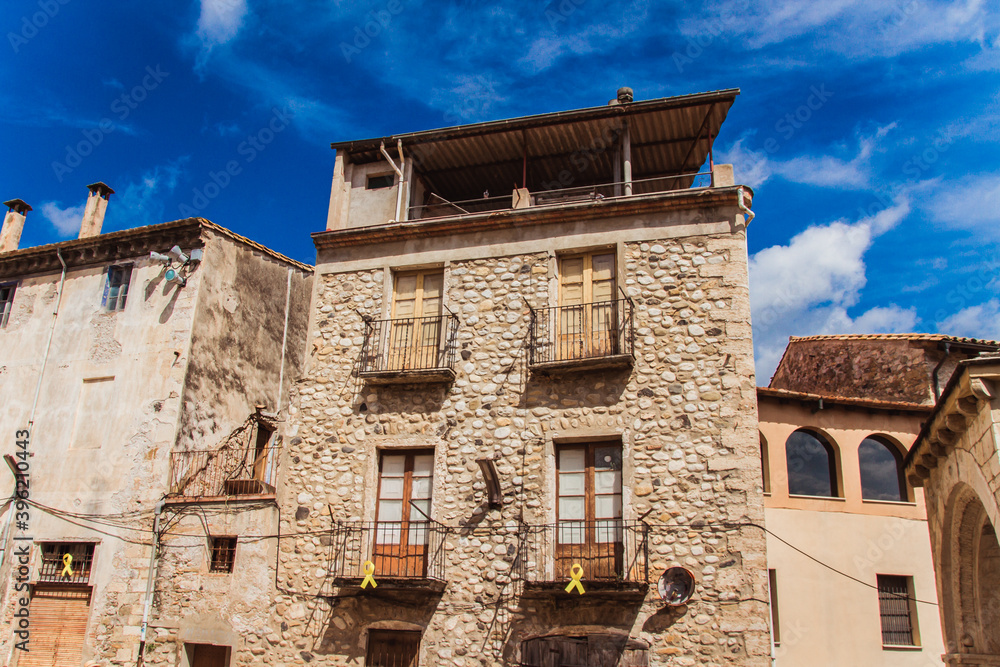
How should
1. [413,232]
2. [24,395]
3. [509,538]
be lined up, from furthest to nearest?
[24,395]
[413,232]
[509,538]

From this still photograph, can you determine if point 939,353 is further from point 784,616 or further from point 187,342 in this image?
point 187,342

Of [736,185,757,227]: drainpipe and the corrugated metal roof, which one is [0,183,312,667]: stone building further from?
[736,185,757,227]: drainpipe

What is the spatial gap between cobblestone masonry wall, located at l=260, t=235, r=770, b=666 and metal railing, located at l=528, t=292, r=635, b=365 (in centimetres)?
27

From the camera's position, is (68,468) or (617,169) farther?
→ (68,468)

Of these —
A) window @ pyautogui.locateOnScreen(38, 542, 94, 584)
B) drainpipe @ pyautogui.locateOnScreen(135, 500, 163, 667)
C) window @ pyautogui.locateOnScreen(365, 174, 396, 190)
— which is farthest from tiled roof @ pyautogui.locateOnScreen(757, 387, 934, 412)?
window @ pyautogui.locateOnScreen(38, 542, 94, 584)

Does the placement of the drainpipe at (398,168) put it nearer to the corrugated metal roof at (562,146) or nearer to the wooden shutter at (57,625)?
the corrugated metal roof at (562,146)

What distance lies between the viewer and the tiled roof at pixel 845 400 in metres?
18.7

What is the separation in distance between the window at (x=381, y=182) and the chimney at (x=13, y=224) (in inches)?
459

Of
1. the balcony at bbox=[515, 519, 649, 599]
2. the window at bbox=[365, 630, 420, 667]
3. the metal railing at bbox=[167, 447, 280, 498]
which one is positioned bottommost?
the window at bbox=[365, 630, 420, 667]

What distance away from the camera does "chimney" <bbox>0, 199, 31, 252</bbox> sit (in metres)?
21.5

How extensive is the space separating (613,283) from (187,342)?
9229 mm

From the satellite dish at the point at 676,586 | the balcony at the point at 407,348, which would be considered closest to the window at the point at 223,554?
the balcony at the point at 407,348

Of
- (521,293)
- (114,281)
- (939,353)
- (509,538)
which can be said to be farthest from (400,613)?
(939,353)

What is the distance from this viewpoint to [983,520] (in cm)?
1268
